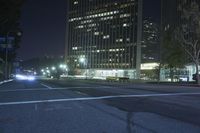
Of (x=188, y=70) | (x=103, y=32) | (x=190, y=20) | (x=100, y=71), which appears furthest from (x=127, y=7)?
(x=190, y=20)

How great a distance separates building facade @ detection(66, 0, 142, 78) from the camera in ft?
585

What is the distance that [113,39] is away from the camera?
7397 inches

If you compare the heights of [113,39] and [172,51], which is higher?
[113,39]

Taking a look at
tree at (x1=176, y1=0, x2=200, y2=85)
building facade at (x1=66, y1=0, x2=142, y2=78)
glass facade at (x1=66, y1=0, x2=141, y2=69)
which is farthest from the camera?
glass facade at (x1=66, y1=0, x2=141, y2=69)

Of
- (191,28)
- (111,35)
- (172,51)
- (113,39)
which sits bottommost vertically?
(172,51)

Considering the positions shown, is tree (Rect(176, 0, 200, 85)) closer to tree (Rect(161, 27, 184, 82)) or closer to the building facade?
tree (Rect(161, 27, 184, 82))

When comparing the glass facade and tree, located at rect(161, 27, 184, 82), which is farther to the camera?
the glass facade

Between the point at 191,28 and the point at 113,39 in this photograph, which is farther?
the point at 113,39

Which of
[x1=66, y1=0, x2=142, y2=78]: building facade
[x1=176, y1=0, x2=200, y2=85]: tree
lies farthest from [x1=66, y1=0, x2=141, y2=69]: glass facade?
[x1=176, y1=0, x2=200, y2=85]: tree

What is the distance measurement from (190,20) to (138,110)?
5138 centimetres

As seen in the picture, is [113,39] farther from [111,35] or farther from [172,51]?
[172,51]

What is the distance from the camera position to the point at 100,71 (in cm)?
19138

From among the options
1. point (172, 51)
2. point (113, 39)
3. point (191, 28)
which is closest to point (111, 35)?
point (113, 39)

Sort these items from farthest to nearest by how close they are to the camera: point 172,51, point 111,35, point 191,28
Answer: point 111,35
point 172,51
point 191,28
